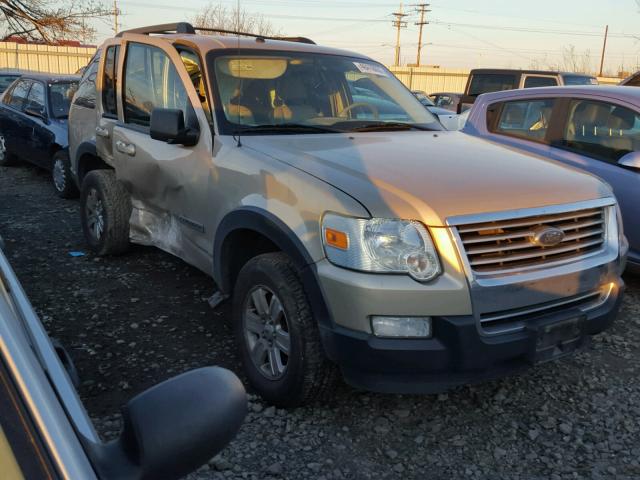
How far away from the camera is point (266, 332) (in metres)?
3.11

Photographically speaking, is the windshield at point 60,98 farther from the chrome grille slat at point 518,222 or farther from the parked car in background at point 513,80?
the parked car in background at point 513,80

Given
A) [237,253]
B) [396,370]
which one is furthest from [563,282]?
[237,253]

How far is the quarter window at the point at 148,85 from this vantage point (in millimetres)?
4090

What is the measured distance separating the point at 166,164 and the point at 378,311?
2154 mm

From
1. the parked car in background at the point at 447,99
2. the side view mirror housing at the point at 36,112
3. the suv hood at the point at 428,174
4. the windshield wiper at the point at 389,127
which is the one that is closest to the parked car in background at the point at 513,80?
the parked car in background at the point at 447,99

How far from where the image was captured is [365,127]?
387 centimetres

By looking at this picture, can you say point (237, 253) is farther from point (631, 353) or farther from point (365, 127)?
point (631, 353)

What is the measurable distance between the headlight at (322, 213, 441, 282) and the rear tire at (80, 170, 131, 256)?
114 inches

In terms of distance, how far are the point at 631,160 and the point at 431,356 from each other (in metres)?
2.87

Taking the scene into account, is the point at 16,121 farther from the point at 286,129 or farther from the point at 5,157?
the point at 286,129

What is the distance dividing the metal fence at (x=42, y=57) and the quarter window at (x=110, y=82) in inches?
1117

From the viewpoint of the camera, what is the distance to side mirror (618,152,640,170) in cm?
441

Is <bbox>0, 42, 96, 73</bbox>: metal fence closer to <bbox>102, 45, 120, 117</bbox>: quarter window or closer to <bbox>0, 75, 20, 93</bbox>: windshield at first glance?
<bbox>0, 75, 20, 93</bbox>: windshield

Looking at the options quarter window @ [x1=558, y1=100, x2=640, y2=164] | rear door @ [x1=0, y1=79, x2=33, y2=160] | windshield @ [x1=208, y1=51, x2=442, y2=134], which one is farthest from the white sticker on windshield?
rear door @ [x1=0, y1=79, x2=33, y2=160]
